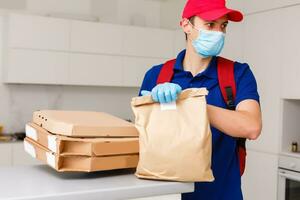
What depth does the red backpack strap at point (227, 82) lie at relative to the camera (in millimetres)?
Result: 1501

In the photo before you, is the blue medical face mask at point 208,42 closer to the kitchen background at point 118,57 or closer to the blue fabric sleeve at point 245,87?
the blue fabric sleeve at point 245,87

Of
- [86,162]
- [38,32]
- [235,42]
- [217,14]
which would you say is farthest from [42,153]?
[38,32]

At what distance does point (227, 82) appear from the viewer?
1534 mm

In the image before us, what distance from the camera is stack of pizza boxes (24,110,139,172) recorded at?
1.06 meters

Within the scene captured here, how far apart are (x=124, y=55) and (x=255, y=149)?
179 cm

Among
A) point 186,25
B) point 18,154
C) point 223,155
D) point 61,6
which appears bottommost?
point 18,154

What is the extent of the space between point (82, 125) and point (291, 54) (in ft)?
8.45

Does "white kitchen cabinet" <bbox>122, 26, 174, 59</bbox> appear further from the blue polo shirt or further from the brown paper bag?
the brown paper bag

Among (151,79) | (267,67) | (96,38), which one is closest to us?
(151,79)

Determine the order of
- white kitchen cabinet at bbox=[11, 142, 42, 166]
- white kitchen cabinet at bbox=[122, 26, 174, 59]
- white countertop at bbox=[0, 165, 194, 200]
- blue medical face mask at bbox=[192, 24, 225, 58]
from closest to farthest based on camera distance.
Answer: white countertop at bbox=[0, 165, 194, 200]
blue medical face mask at bbox=[192, 24, 225, 58]
white kitchen cabinet at bbox=[11, 142, 42, 166]
white kitchen cabinet at bbox=[122, 26, 174, 59]

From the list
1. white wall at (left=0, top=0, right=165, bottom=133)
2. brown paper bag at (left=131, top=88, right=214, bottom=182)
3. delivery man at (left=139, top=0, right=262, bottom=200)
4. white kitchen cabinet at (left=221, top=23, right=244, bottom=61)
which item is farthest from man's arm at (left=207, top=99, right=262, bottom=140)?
white wall at (left=0, top=0, right=165, bottom=133)

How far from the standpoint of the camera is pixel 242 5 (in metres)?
3.71

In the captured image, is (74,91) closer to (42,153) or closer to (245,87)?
(245,87)

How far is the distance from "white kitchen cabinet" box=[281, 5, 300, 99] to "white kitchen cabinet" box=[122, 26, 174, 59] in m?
1.67
